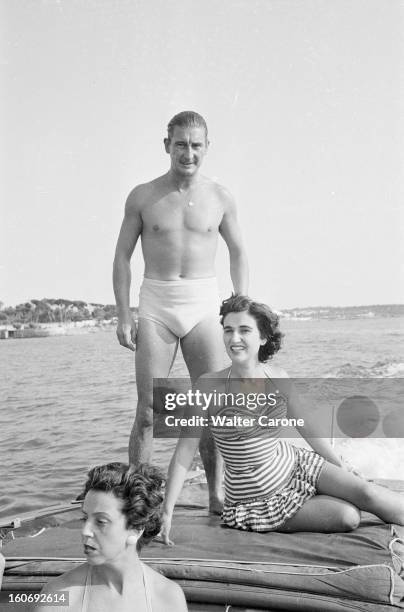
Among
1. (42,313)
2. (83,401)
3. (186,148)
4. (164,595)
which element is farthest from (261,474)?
(83,401)

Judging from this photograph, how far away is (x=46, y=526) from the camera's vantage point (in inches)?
92.0

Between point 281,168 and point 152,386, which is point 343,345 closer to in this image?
point 281,168

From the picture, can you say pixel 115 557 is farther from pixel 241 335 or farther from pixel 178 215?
pixel 178 215

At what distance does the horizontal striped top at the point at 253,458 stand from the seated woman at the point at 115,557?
555 mm

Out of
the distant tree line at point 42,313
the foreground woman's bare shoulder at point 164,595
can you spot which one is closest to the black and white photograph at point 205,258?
the foreground woman's bare shoulder at point 164,595

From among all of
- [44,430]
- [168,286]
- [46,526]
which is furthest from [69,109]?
[44,430]

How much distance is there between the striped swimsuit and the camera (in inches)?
77.5

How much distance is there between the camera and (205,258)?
98.3 inches

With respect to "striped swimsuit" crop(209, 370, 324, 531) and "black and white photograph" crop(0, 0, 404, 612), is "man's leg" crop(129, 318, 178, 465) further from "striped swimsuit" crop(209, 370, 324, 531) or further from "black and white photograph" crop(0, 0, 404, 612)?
"striped swimsuit" crop(209, 370, 324, 531)

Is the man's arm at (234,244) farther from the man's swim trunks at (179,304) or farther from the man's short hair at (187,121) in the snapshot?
the man's short hair at (187,121)

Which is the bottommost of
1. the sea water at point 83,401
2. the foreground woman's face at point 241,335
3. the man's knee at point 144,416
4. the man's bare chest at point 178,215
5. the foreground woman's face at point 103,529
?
the sea water at point 83,401

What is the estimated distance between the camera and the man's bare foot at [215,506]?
2.29m

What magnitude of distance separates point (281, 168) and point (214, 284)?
3.75 ft

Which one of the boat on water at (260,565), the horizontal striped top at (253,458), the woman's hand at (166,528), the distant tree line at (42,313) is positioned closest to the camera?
the boat on water at (260,565)
